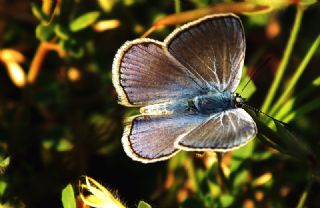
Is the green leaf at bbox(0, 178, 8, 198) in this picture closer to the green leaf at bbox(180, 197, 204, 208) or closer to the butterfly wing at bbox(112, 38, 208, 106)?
the butterfly wing at bbox(112, 38, 208, 106)

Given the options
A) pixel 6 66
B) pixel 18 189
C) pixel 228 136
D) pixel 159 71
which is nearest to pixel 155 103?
pixel 159 71

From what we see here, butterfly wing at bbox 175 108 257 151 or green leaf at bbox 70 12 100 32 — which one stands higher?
green leaf at bbox 70 12 100 32

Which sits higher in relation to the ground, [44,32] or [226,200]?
[44,32]

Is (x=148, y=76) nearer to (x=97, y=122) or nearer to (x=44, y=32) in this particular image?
(x=44, y=32)

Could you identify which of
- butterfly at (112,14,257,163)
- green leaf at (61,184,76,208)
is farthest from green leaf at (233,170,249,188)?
green leaf at (61,184,76,208)

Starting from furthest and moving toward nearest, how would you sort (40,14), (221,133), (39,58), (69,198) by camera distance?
1. (39,58)
2. (40,14)
3. (69,198)
4. (221,133)

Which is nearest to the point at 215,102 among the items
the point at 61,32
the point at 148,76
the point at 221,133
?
the point at 148,76

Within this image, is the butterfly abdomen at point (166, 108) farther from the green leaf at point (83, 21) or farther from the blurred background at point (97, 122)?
the green leaf at point (83, 21)
